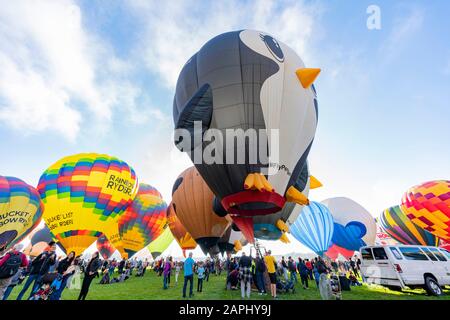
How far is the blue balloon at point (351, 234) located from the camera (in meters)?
19.0

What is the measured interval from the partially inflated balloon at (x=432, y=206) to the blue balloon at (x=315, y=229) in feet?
17.0

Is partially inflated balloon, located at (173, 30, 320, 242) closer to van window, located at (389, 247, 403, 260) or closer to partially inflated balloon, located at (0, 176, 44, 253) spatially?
van window, located at (389, 247, 403, 260)

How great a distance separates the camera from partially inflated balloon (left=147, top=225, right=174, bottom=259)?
33344 millimetres

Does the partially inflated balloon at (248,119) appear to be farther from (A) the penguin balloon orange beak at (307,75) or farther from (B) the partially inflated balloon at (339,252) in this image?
(B) the partially inflated balloon at (339,252)

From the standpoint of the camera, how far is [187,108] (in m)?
7.49

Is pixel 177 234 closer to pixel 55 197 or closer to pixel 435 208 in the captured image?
pixel 55 197

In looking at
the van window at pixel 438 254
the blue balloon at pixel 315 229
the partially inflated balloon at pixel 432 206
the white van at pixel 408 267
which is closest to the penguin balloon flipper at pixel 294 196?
the white van at pixel 408 267

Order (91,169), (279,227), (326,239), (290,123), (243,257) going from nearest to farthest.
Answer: (290,123), (243,257), (279,227), (91,169), (326,239)

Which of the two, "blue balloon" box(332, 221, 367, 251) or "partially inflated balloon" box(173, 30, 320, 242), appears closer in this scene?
"partially inflated balloon" box(173, 30, 320, 242)

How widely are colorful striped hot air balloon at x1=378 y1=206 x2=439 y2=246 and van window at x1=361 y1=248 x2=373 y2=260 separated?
38.3 feet

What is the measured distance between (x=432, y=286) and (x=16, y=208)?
18.1m

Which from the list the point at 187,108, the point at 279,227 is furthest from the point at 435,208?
the point at 187,108

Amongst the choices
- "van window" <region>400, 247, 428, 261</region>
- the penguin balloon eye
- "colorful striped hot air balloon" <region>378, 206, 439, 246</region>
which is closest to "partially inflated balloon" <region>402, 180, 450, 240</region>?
"colorful striped hot air balloon" <region>378, 206, 439, 246</region>

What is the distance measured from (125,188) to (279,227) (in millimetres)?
9169
